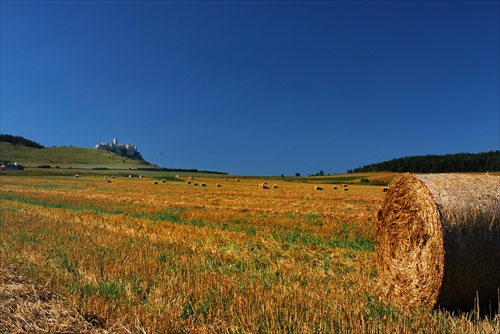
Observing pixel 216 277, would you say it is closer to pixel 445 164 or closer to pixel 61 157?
pixel 445 164

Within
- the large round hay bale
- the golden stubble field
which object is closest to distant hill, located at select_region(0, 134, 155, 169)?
the golden stubble field

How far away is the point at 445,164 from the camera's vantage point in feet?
297

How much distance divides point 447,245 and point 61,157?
150 m

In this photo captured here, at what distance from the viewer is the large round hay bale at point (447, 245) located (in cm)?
591

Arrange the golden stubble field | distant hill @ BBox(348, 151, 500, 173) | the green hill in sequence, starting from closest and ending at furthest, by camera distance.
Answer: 1. the golden stubble field
2. distant hill @ BBox(348, 151, 500, 173)
3. the green hill

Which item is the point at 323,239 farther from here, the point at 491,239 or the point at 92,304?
the point at 92,304

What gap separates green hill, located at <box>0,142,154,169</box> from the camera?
12488cm

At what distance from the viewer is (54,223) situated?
44.2 feet

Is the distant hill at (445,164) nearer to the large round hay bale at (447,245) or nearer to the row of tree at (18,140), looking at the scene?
the large round hay bale at (447,245)

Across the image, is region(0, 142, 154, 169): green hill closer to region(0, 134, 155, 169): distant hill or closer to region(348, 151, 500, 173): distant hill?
region(0, 134, 155, 169): distant hill

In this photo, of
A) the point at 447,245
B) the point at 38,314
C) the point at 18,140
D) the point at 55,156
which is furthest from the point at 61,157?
the point at 447,245

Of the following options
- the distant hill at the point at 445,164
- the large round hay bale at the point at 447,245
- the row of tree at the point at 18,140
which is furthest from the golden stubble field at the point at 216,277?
the row of tree at the point at 18,140

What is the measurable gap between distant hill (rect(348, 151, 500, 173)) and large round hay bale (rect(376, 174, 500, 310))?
250ft

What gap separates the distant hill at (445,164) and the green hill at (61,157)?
268 feet
